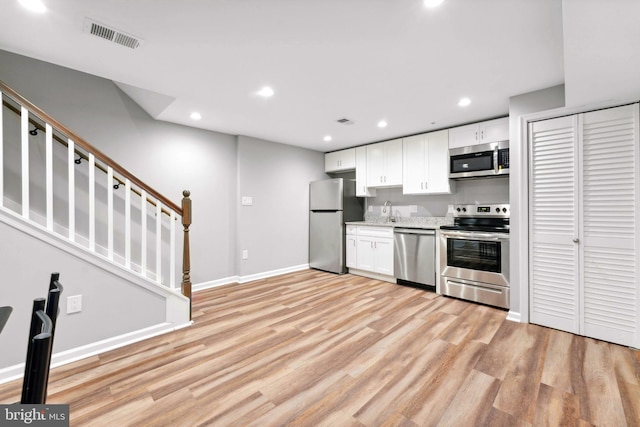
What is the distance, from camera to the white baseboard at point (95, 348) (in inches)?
75.5

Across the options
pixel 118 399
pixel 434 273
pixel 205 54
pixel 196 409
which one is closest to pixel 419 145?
pixel 434 273

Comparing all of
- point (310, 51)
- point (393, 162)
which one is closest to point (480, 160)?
point (393, 162)

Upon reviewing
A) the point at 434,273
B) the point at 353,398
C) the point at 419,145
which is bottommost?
the point at 353,398

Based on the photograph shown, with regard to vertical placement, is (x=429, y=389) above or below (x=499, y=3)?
below

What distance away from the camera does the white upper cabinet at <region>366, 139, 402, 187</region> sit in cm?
448

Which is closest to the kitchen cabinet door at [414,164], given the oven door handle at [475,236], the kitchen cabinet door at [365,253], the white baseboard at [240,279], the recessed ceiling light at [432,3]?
the oven door handle at [475,236]

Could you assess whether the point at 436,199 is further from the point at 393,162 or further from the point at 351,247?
the point at 351,247

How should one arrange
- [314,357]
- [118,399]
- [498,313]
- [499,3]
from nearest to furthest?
[499,3], [118,399], [314,357], [498,313]

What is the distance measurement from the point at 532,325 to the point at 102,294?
3942 millimetres

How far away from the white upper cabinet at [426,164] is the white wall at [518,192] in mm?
1019

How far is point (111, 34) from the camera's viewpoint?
6.31 ft

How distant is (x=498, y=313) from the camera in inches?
122

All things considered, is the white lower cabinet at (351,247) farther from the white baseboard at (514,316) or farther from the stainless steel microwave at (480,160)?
the white baseboard at (514,316)

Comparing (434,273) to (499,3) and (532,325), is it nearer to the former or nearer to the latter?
(532,325)
